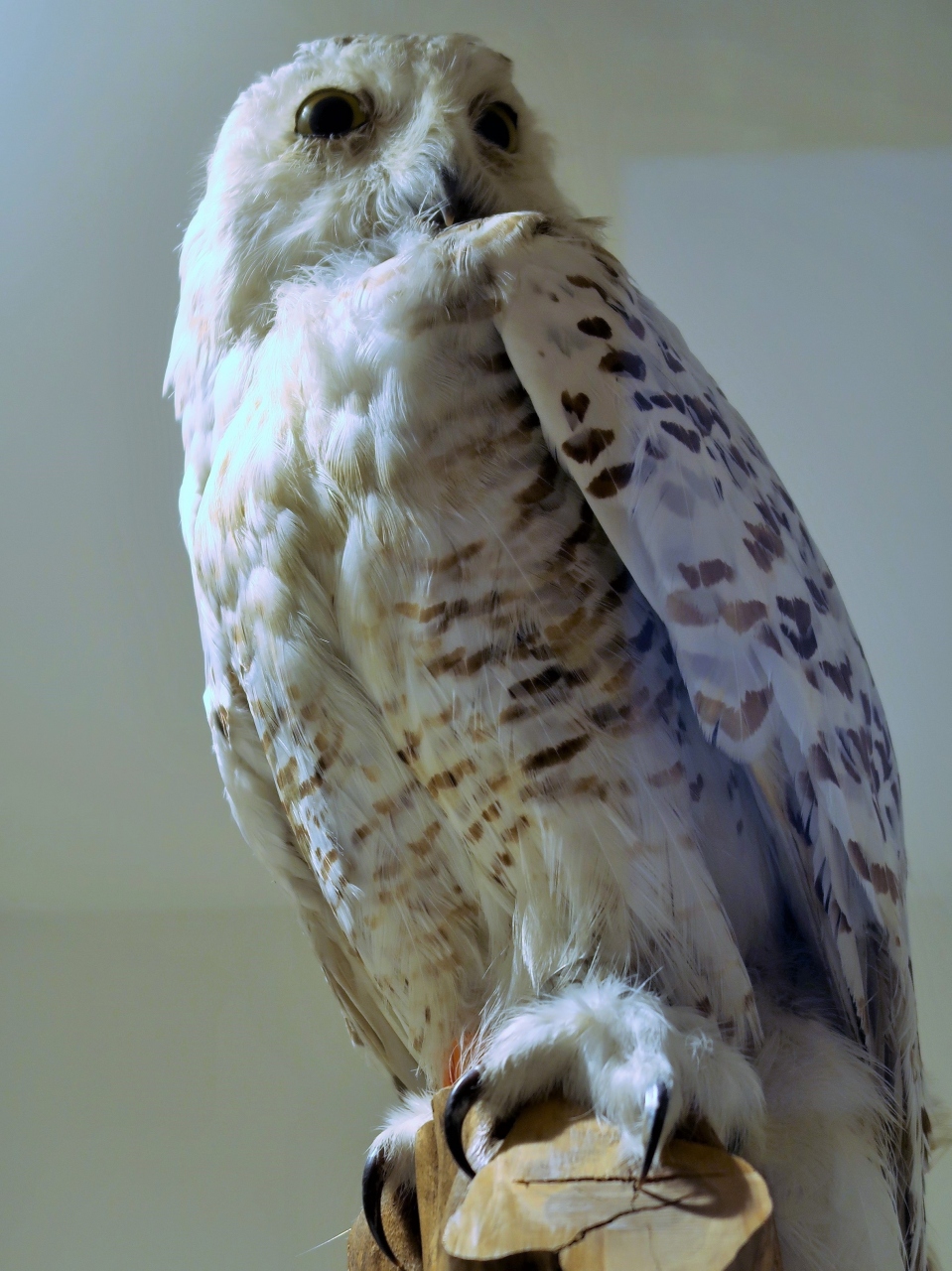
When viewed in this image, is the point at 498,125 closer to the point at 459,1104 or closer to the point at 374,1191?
the point at 459,1104

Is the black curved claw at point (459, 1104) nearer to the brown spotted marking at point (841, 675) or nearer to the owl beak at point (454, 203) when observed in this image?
the brown spotted marking at point (841, 675)

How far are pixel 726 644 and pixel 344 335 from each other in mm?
425

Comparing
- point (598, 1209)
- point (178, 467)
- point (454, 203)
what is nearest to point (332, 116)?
point (454, 203)

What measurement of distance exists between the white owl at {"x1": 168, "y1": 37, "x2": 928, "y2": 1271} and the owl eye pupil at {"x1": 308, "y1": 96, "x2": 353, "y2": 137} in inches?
7.5

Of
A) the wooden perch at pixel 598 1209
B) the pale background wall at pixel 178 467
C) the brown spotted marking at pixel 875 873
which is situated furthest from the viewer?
the pale background wall at pixel 178 467

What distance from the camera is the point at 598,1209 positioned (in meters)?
0.64

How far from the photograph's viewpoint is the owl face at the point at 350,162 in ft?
3.45

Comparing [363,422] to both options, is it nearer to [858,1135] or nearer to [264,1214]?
[858,1135]

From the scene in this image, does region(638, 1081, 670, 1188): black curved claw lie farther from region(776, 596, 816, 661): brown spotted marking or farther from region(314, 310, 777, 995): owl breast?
region(776, 596, 816, 661): brown spotted marking

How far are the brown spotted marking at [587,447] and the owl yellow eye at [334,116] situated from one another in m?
0.51

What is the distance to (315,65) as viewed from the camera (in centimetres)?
113

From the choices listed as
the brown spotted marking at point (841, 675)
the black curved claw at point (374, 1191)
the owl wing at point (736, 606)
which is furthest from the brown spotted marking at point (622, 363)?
the black curved claw at point (374, 1191)

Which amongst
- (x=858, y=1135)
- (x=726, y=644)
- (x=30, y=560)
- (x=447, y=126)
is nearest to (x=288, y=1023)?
(x=30, y=560)

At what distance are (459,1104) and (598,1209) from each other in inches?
6.7
